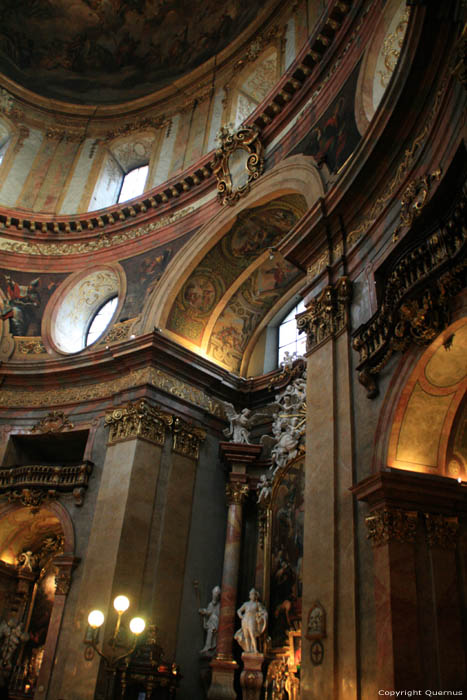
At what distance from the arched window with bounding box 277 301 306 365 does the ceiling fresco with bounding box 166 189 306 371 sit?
659 millimetres

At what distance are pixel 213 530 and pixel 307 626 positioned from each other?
626 cm

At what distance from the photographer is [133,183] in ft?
68.7

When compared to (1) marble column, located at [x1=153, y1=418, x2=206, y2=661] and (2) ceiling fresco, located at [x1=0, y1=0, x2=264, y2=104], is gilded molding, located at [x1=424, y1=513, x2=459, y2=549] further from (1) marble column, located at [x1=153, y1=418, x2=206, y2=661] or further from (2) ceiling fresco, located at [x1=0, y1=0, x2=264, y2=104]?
(2) ceiling fresco, located at [x1=0, y1=0, x2=264, y2=104]

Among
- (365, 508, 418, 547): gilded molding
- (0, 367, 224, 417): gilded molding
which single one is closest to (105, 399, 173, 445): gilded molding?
(0, 367, 224, 417): gilded molding

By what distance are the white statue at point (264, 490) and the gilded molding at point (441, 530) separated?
268 inches

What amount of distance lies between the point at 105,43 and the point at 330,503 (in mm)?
20984

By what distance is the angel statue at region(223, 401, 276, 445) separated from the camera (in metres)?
15.0

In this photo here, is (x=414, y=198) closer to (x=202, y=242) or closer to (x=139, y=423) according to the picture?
(x=139, y=423)

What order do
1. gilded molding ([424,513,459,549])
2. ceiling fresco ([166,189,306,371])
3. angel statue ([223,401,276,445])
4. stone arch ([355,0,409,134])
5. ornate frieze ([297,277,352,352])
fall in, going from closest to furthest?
gilded molding ([424,513,459,549]) < ornate frieze ([297,277,352,352]) < stone arch ([355,0,409,134]) < angel statue ([223,401,276,445]) < ceiling fresco ([166,189,306,371])

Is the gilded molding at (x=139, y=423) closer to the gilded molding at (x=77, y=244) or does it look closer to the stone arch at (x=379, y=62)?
the gilded molding at (x=77, y=244)

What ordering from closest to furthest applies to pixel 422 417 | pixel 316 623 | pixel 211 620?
pixel 422 417, pixel 316 623, pixel 211 620

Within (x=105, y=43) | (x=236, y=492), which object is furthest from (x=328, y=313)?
(x=105, y=43)

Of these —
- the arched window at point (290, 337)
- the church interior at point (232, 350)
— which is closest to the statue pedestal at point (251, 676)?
the church interior at point (232, 350)

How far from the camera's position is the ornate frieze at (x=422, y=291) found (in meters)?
6.44
